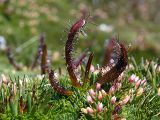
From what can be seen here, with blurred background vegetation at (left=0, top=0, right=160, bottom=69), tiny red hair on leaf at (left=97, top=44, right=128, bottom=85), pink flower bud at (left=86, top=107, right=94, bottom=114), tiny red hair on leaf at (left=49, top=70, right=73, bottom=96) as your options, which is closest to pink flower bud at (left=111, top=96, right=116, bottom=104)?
pink flower bud at (left=86, top=107, right=94, bottom=114)

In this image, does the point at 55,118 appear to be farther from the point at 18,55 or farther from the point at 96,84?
the point at 18,55

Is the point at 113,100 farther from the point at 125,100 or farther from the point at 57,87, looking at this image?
the point at 57,87

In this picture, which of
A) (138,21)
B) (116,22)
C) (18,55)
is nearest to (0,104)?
(18,55)

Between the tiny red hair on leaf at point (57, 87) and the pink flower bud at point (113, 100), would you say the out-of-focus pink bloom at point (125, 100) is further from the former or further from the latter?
the tiny red hair on leaf at point (57, 87)

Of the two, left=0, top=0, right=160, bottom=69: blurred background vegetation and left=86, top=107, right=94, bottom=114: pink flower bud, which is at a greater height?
left=0, top=0, right=160, bottom=69: blurred background vegetation

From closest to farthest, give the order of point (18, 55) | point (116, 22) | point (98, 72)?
point (98, 72)
point (18, 55)
point (116, 22)

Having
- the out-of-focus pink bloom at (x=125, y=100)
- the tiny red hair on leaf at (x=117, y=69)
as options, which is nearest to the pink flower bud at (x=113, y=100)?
the out-of-focus pink bloom at (x=125, y=100)

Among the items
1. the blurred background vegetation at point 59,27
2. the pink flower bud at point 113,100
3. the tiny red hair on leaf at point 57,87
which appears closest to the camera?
the pink flower bud at point 113,100

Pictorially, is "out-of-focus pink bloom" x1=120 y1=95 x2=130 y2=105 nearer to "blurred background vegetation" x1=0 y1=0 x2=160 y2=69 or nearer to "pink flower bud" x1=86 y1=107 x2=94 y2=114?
"pink flower bud" x1=86 y1=107 x2=94 y2=114

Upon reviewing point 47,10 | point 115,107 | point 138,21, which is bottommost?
point 115,107
